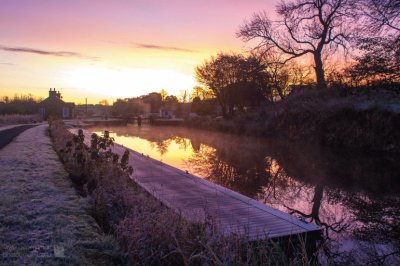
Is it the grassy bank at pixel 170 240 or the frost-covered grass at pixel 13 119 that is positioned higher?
the frost-covered grass at pixel 13 119

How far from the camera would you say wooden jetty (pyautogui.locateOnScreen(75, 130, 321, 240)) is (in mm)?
6840

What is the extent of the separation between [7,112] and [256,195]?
5892cm

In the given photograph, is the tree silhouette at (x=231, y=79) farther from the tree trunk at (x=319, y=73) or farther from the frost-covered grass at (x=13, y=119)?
the frost-covered grass at (x=13, y=119)

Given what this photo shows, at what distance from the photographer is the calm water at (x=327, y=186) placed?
7789 mm

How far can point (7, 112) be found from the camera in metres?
60.9

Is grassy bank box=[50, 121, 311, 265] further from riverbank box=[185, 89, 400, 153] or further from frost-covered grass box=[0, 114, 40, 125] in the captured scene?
frost-covered grass box=[0, 114, 40, 125]

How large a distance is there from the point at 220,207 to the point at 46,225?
12.1ft

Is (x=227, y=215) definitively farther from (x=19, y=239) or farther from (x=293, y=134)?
(x=293, y=134)

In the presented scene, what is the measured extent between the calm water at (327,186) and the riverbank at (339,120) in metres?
1.10

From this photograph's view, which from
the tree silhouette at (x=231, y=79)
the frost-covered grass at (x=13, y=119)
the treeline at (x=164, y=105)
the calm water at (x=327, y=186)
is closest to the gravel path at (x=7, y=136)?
the calm water at (x=327, y=186)

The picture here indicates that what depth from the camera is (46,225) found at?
6.53m

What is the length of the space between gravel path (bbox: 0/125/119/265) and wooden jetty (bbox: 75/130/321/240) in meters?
1.59

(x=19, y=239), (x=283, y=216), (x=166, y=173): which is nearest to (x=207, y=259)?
(x=19, y=239)

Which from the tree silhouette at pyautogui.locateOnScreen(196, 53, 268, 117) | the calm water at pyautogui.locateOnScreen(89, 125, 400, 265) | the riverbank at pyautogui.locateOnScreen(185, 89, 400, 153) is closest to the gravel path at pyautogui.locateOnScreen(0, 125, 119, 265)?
the calm water at pyautogui.locateOnScreen(89, 125, 400, 265)
